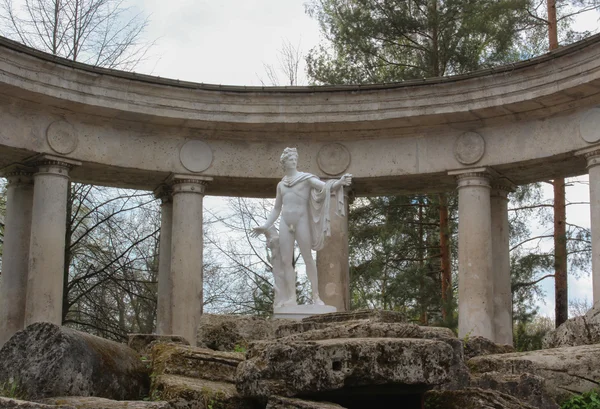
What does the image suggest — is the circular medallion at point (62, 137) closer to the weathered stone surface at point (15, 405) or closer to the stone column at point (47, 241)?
the stone column at point (47, 241)

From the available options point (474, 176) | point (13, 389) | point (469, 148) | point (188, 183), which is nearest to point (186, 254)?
point (188, 183)

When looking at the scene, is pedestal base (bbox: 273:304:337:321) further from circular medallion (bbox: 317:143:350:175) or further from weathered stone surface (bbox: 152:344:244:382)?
circular medallion (bbox: 317:143:350:175)

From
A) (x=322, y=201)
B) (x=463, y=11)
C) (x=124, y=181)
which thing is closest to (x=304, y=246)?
(x=322, y=201)

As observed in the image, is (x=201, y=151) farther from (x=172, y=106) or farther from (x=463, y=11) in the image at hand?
(x=463, y=11)

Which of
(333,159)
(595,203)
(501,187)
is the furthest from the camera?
(501,187)

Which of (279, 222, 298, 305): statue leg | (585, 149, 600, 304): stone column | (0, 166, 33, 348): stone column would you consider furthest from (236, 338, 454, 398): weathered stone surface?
(0, 166, 33, 348): stone column

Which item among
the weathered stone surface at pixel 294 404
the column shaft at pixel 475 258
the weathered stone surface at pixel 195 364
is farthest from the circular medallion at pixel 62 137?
the weathered stone surface at pixel 294 404

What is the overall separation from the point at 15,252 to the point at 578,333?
16007 millimetres

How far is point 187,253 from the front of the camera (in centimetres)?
2592

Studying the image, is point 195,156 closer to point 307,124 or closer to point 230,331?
point 307,124

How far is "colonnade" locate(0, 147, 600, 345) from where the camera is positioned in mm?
23969

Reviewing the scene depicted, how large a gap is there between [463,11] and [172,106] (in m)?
13.2

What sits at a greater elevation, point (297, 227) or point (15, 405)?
point (297, 227)

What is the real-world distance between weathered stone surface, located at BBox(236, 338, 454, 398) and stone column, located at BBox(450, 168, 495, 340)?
1474 centimetres
